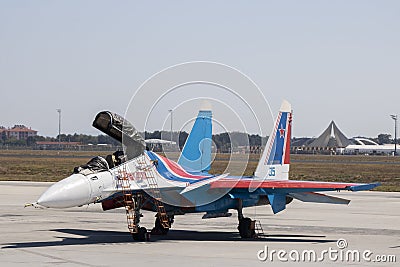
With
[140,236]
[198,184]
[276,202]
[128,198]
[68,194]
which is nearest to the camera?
[68,194]

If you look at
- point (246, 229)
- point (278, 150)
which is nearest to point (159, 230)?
point (246, 229)

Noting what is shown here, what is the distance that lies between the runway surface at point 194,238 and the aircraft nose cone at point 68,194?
1147mm

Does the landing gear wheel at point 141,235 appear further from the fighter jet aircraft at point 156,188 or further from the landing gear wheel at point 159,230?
the landing gear wheel at point 159,230

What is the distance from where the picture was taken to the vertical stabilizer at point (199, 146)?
2650 centimetres

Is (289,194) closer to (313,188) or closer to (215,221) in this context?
(313,188)

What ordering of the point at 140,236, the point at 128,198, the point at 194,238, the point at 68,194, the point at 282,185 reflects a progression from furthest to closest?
the point at 194,238 < the point at 282,185 < the point at 140,236 < the point at 128,198 < the point at 68,194

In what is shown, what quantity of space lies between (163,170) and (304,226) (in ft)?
23.6

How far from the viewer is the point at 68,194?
64.5 ft

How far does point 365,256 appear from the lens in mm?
19047

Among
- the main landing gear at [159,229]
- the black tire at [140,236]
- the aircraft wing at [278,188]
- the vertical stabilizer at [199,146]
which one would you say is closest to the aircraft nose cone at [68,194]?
the black tire at [140,236]

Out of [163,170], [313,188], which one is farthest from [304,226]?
[163,170]

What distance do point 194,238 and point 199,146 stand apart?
437 centimetres

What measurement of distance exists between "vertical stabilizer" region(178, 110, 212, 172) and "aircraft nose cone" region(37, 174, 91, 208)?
6.50m

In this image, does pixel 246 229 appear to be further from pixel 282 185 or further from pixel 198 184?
pixel 198 184
